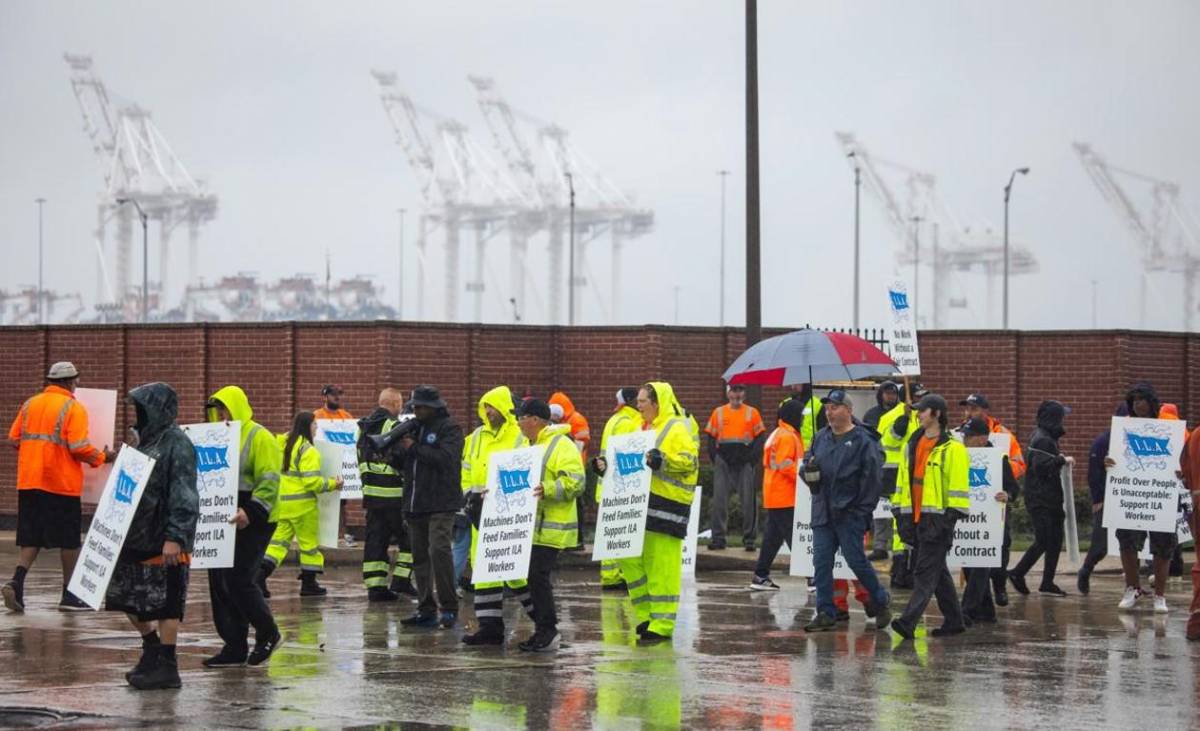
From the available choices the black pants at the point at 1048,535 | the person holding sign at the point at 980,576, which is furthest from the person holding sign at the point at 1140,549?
the person holding sign at the point at 980,576

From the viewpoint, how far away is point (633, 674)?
11.6m

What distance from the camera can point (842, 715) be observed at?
32.5 feet

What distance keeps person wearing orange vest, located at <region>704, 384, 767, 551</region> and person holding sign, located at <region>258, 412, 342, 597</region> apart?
5525 mm

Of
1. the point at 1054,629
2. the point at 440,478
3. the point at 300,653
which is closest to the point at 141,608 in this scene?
the point at 300,653

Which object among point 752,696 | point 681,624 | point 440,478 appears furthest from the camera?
point 681,624

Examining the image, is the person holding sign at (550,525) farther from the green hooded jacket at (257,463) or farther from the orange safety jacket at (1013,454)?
the orange safety jacket at (1013,454)

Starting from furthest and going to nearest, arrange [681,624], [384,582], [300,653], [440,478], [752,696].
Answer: [384,582]
[681,624]
[440,478]
[300,653]
[752,696]

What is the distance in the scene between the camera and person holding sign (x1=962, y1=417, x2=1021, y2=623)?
1472 cm

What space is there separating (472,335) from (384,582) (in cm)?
1017

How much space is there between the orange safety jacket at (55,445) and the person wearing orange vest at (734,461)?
8.13 metres

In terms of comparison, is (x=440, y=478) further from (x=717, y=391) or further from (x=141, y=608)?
(x=717, y=391)

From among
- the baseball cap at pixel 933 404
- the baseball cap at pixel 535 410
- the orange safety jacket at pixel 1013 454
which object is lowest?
the orange safety jacket at pixel 1013 454

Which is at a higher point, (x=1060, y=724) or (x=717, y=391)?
(x=717, y=391)

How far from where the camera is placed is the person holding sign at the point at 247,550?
11.8 metres
